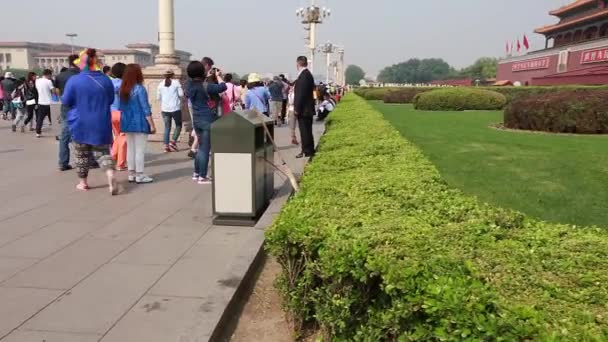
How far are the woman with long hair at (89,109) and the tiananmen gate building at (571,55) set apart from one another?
34.6 m

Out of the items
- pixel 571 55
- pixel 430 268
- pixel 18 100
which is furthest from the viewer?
pixel 571 55

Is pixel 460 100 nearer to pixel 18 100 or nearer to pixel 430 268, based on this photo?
pixel 18 100

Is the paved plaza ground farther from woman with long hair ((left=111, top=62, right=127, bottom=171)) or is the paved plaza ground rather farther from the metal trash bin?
woman with long hair ((left=111, top=62, right=127, bottom=171))

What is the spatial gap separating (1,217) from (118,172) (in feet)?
8.57

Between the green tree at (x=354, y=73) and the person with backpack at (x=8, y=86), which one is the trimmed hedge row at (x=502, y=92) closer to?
the person with backpack at (x=8, y=86)

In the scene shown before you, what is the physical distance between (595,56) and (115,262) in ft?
133

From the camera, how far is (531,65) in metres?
49.0

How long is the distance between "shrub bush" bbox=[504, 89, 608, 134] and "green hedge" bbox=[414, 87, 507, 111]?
10.4 meters

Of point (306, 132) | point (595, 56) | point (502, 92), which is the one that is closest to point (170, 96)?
point (306, 132)

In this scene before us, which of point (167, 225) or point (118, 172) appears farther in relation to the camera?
point (118, 172)

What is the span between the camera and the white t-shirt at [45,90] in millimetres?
11336

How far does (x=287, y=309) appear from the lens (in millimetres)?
3111

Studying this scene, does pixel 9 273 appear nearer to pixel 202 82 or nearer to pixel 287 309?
pixel 287 309

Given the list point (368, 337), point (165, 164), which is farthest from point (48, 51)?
point (368, 337)
